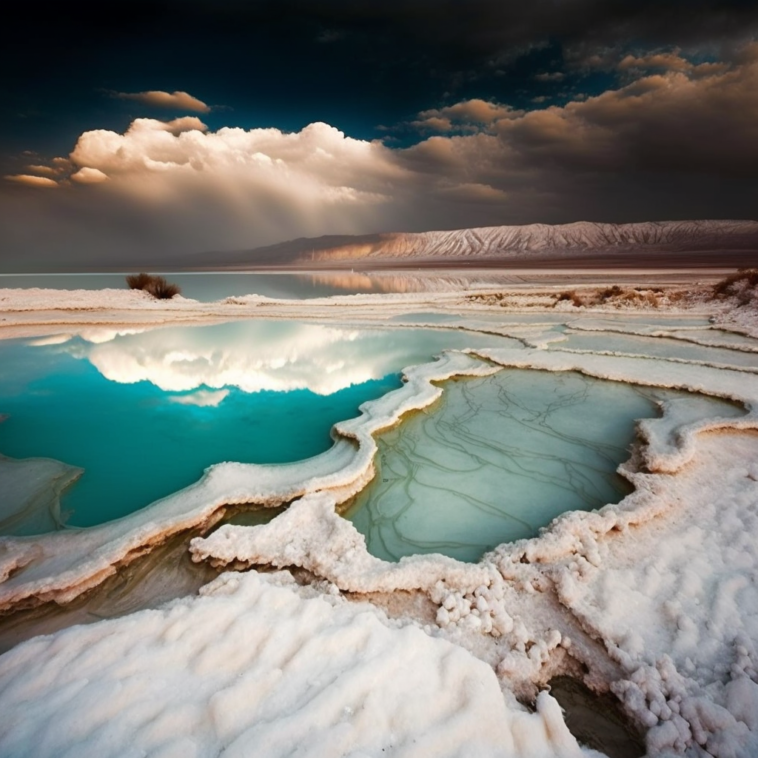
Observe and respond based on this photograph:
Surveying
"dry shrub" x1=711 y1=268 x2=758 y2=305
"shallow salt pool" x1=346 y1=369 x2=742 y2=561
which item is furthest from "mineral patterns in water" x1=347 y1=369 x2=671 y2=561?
Result: "dry shrub" x1=711 y1=268 x2=758 y2=305

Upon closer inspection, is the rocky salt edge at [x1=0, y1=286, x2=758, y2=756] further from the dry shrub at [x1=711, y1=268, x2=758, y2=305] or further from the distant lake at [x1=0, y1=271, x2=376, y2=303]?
the distant lake at [x1=0, y1=271, x2=376, y2=303]

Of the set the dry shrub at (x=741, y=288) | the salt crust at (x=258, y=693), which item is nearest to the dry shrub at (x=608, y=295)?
the dry shrub at (x=741, y=288)

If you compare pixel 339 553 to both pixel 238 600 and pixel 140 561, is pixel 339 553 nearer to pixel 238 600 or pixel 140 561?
pixel 238 600

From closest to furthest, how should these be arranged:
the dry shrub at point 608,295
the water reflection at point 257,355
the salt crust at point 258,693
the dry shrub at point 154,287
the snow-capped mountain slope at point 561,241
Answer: the salt crust at point 258,693
the water reflection at point 257,355
the dry shrub at point 608,295
the dry shrub at point 154,287
the snow-capped mountain slope at point 561,241

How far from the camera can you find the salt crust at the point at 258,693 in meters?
1.54

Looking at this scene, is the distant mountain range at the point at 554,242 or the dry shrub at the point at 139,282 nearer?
the dry shrub at the point at 139,282

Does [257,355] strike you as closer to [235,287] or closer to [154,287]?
[154,287]

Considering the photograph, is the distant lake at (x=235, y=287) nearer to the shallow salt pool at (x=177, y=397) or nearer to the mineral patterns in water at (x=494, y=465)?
the shallow salt pool at (x=177, y=397)

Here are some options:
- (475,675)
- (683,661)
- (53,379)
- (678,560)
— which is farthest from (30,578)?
(53,379)

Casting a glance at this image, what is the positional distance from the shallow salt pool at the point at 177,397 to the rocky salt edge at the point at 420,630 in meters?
0.86

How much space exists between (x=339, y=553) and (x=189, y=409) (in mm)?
3739

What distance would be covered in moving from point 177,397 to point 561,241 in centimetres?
10519

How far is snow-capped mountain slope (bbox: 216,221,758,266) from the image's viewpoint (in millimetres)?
84812

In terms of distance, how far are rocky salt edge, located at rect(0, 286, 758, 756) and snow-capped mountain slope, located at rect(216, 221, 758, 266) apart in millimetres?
79432
